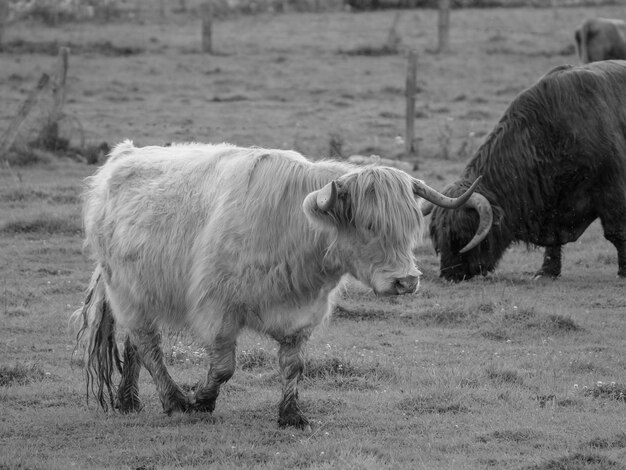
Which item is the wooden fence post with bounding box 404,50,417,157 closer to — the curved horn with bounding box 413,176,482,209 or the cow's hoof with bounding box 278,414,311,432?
the curved horn with bounding box 413,176,482,209

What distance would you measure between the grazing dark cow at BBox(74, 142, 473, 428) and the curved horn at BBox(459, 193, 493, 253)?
4.23m

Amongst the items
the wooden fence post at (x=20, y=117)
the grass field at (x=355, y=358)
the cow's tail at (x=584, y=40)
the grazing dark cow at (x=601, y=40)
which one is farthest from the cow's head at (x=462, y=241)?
the cow's tail at (x=584, y=40)

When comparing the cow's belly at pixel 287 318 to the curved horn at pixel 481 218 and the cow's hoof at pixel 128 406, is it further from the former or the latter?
the curved horn at pixel 481 218

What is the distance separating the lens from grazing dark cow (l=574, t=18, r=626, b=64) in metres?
23.2

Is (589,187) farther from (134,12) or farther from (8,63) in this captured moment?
(134,12)

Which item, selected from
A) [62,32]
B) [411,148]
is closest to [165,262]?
[411,148]

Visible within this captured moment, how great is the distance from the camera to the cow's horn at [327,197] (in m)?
6.33

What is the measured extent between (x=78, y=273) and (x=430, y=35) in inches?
956

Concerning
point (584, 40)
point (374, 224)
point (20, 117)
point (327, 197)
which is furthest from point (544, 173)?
point (584, 40)

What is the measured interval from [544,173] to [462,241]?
4.18 ft

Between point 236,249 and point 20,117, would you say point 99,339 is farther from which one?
point 20,117

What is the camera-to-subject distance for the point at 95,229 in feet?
25.3

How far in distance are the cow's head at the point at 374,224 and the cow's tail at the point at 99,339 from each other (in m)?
2.04

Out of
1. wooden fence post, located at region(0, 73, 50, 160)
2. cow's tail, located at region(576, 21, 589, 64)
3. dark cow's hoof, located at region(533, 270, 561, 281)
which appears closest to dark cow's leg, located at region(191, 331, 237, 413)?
dark cow's hoof, located at region(533, 270, 561, 281)
